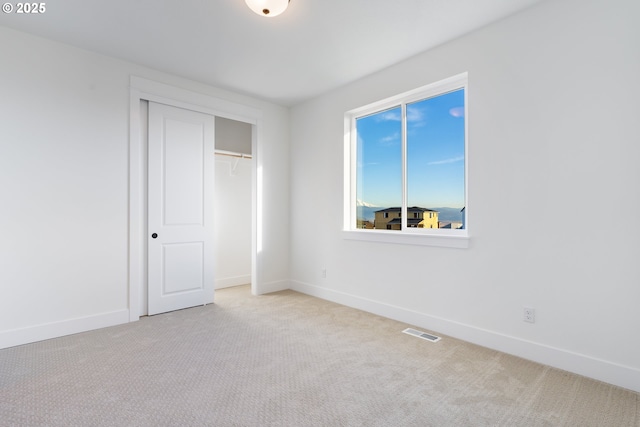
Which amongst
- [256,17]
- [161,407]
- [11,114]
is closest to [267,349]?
[161,407]

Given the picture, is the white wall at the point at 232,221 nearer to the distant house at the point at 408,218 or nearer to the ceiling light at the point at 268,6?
the distant house at the point at 408,218

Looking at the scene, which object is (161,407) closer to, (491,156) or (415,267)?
(415,267)

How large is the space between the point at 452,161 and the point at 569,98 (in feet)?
3.21

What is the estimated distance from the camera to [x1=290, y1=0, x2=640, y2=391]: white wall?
2.05 m

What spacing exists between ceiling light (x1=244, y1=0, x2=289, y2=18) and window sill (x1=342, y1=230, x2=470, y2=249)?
223 centimetres

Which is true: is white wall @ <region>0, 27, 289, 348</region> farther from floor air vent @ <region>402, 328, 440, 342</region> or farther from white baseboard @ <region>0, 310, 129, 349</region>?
floor air vent @ <region>402, 328, 440, 342</region>

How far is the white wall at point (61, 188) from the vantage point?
105 inches

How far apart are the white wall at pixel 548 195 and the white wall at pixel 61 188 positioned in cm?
290

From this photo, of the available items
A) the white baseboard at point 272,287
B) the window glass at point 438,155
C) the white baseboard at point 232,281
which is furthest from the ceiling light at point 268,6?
the white baseboard at point 232,281

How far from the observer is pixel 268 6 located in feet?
7.43

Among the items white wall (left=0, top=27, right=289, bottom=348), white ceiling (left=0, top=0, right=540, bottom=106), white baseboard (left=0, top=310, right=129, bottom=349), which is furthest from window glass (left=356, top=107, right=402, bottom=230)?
white baseboard (left=0, top=310, right=129, bottom=349)

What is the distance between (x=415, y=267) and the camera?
10.4ft

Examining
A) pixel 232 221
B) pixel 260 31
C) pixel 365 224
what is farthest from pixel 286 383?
pixel 232 221

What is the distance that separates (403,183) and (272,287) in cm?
233
